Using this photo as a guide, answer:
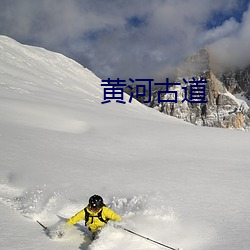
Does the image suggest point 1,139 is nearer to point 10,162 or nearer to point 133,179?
point 10,162

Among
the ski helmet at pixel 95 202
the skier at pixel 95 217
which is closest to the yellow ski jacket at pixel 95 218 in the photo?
the skier at pixel 95 217

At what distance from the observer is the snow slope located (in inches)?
219

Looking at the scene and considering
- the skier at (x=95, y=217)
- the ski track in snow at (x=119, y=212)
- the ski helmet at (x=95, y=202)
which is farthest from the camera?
the skier at (x=95, y=217)

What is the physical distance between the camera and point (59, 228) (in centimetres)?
573

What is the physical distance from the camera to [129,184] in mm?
8188

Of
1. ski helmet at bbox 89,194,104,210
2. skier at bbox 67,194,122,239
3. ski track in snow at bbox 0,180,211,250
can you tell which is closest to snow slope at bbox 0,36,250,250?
ski track in snow at bbox 0,180,211,250

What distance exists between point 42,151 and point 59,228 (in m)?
5.43

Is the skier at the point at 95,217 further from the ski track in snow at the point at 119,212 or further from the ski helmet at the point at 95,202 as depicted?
the ski track in snow at the point at 119,212

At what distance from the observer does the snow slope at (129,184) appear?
18.3 ft

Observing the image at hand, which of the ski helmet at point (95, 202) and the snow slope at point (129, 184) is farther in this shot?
the ski helmet at point (95, 202)

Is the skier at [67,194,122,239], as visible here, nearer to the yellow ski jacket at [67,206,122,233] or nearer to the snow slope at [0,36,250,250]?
the yellow ski jacket at [67,206,122,233]

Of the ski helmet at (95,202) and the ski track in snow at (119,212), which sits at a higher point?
the ski helmet at (95,202)

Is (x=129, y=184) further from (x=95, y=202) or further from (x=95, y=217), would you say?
(x=95, y=202)

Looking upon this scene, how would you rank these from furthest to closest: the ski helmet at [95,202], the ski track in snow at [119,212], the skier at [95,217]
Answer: the skier at [95,217]
the ski helmet at [95,202]
the ski track in snow at [119,212]
